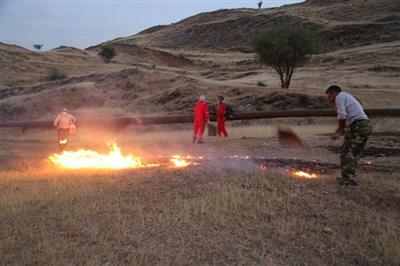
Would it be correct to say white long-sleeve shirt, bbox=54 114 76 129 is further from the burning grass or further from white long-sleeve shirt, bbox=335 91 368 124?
white long-sleeve shirt, bbox=335 91 368 124

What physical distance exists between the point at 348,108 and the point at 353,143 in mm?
653

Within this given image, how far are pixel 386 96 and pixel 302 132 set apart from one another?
14.0m

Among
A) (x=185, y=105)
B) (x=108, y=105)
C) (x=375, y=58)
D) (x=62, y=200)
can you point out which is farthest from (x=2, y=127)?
(x=375, y=58)

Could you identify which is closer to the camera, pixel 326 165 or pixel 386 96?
pixel 326 165

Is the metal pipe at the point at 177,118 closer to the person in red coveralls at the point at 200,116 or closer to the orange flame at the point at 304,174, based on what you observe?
the person in red coveralls at the point at 200,116

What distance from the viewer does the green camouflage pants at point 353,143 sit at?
296 inches

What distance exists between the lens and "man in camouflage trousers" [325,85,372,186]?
7.51 meters

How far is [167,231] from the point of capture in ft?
19.9

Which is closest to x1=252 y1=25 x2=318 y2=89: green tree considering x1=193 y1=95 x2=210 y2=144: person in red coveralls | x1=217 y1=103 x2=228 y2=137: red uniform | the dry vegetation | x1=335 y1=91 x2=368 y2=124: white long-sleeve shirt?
the dry vegetation

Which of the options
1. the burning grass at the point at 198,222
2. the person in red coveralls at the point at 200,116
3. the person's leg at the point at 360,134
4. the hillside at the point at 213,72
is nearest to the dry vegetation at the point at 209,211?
the burning grass at the point at 198,222

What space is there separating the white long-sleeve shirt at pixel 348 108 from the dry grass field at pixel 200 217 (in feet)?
4.12

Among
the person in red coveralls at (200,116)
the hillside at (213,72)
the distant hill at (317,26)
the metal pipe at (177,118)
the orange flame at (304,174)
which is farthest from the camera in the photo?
the distant hill at (317,26)

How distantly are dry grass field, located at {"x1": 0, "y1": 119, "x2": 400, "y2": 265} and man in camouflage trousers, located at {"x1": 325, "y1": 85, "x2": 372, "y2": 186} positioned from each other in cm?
36

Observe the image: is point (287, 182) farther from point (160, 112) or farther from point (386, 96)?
point (386, 96)
